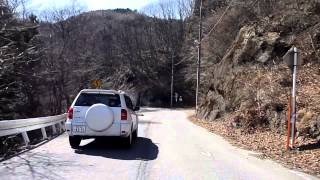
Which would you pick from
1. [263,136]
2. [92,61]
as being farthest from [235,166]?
[92,61]

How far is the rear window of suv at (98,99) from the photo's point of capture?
15.2m

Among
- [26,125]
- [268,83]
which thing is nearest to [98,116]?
[26,125]

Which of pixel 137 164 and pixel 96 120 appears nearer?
pixel 137 164

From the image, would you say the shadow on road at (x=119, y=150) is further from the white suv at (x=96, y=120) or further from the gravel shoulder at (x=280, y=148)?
the gravel shoulder at (x=280, y=148)

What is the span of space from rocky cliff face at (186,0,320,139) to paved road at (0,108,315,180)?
395cm

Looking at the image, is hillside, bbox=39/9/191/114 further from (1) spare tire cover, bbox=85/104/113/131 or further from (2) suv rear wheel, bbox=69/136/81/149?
(1) spare tire cover, bbox=85/104/113/131

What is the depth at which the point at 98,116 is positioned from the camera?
14.6m

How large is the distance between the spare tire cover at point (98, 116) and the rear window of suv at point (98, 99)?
65cm

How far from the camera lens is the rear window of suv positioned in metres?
15.2

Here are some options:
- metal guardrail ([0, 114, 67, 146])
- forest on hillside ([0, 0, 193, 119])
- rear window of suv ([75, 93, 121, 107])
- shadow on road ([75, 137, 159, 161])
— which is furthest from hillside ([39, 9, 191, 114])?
rear window of suv ([75, 93, 121, 107])

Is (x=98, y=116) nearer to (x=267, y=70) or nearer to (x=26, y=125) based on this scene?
(x=26, y=125)

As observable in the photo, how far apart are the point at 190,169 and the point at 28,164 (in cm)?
356

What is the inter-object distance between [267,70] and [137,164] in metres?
16.8

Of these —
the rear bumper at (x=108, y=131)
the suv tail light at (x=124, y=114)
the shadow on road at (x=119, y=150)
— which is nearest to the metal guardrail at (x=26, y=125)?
the rear bumper at (x=108, y=131)
